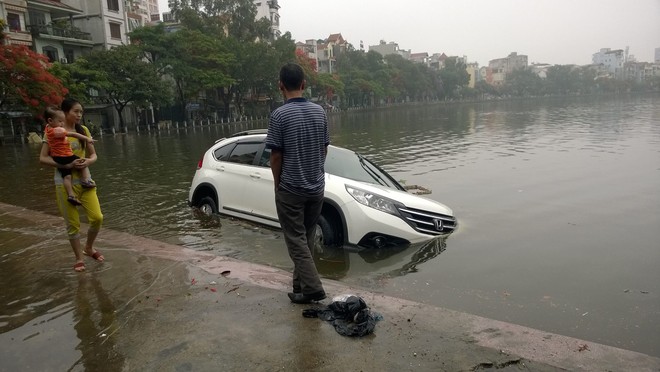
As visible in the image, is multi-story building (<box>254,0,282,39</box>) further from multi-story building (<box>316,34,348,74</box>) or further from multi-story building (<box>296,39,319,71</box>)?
multi-story building (<box>316,34,348,74</box>)

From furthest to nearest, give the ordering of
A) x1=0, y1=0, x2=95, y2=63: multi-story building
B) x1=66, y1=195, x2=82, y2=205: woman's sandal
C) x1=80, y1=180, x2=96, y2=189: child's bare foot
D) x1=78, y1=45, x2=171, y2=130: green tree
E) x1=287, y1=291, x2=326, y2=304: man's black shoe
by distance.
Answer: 1. x1=78, y1=45, x2=171, y2=130: green tree
2. x1=0, y1=0, x2=95, y2=63: multi-story building
3. x1=80, y1=180, x2=96, y2=189: child's bare foot
4. x1=66, y1=195, x2=82, y2=205: woman's sandal
5. x1=287, y1=291, x2=326, y2=304: man's black shoe

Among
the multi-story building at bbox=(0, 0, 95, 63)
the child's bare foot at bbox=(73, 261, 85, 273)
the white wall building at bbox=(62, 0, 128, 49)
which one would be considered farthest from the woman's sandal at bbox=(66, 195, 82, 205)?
the white wall building at bbox=(62, 0, 128, 49)

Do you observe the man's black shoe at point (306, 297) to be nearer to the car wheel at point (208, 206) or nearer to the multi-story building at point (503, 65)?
the car wheel at point (208, 206)

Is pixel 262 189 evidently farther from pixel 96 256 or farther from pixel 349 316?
pixel 349 316

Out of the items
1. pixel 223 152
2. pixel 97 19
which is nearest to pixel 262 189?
pixel 223 152

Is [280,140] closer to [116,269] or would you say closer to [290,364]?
[290,364]

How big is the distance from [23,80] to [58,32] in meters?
16.5

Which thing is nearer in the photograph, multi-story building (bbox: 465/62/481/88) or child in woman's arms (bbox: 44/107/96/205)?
child in woman's arms (bbox: 44/107/96/205)

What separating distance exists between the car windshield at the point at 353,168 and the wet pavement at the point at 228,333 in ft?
7.13

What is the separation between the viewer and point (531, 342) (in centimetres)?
323

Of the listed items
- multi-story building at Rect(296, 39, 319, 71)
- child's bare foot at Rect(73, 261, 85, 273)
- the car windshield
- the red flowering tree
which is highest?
multi-story building at Rect(296, 39, 319, 71)

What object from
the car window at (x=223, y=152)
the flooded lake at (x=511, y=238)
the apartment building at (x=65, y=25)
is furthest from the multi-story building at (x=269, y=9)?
the car window at (x=223, y=152)

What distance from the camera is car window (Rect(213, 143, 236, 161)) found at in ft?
24.8

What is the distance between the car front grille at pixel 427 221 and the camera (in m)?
6.05
